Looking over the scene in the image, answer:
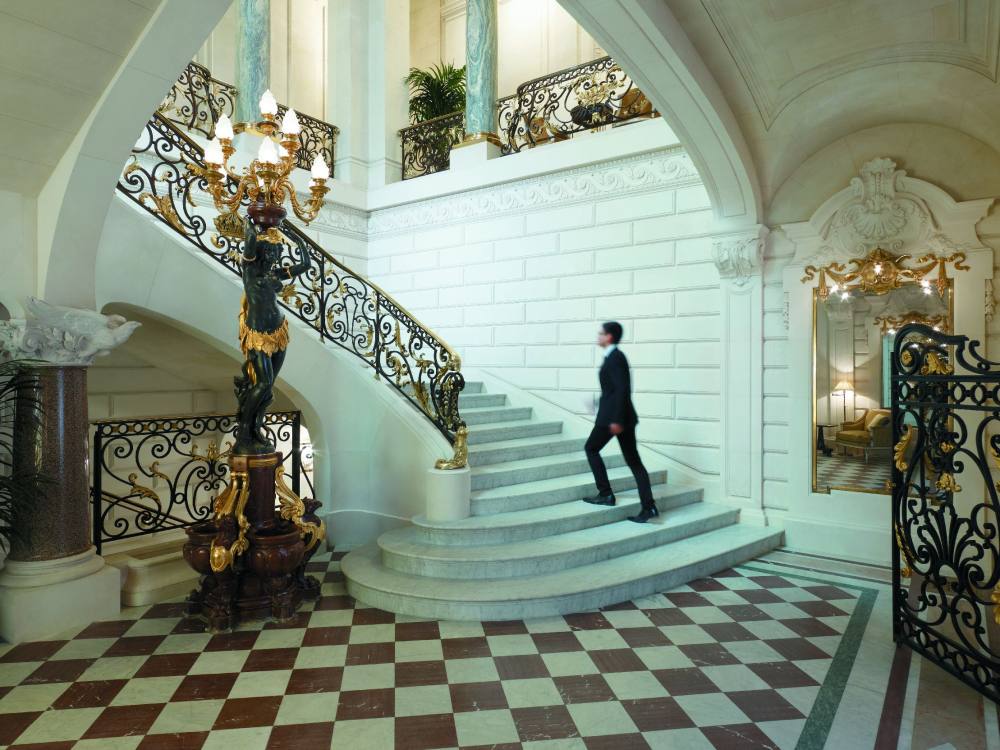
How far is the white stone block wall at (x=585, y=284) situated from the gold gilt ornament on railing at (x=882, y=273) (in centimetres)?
111

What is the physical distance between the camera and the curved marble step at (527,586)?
439 centimetres

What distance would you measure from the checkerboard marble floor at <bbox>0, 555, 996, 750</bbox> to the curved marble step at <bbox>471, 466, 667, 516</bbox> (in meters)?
1.40

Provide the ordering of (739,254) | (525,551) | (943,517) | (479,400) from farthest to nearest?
(479,400) < (739,254) < (525,551) < (943,517)

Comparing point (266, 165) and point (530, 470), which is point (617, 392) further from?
point (266, 165)

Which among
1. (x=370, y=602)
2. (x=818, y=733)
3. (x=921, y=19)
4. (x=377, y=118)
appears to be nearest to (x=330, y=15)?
(x=377, y=118)

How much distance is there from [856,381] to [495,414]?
3858 millimetres

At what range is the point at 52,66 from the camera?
3395mm

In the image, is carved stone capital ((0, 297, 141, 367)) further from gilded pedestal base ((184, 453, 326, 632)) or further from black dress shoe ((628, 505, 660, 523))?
black dress shoe ((628, 505, 660, 523))

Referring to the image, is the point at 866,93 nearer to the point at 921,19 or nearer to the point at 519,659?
the point at 921,19

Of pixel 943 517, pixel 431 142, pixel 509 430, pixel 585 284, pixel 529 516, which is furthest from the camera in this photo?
pixel 431 142

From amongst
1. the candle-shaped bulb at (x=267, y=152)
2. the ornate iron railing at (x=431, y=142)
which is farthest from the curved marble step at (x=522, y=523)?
the ornate iron railing at (x=431, y=142)

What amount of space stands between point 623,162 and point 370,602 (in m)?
5.70

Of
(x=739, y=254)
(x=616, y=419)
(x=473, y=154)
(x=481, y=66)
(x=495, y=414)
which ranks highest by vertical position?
(x=481, y=66)

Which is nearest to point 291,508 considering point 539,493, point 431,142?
point 539,493
